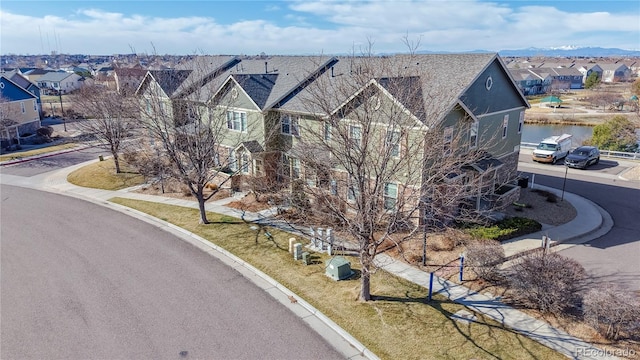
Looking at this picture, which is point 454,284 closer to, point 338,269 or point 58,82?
point 338,269

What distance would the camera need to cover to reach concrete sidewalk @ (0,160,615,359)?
38.9 feet

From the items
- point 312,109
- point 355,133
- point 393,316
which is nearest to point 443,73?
point 312,109

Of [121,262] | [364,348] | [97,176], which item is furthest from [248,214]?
[97,176]

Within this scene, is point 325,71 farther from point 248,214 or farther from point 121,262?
point 121,262

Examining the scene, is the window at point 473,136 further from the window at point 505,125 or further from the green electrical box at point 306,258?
the green electrical box at point 306,258

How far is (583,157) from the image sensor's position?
33000 mm

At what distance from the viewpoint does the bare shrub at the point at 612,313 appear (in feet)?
38.0

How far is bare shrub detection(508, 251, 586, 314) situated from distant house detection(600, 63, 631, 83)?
5904 inches

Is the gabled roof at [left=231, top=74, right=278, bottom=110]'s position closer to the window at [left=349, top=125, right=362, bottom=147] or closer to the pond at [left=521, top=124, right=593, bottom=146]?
the window at [left=349, top=125, right=362, bottom=147]

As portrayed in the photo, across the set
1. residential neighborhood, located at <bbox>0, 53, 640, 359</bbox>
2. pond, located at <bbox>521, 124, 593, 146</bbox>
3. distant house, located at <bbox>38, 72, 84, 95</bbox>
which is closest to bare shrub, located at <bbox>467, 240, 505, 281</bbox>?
residential neighborhood, located at <bbox>0, 53, 640, 359</bbox>

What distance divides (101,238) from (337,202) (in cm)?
1246

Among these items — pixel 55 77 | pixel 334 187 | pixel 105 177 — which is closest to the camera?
pixel 334 187

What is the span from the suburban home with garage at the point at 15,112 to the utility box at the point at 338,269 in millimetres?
44157

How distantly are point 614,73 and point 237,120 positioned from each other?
146943mm
